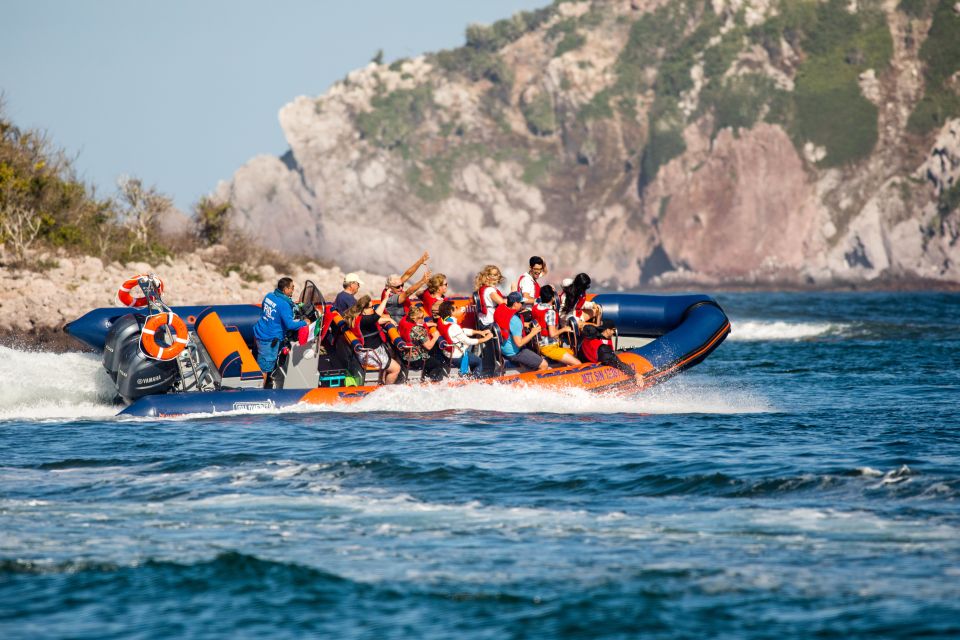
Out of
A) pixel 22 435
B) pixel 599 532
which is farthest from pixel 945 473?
pixel 22 435

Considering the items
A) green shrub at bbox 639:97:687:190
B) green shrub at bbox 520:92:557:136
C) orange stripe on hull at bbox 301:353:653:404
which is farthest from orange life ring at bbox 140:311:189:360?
green shrub at bbox 520:92:557:136

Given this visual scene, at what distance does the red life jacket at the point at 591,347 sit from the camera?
1412 centimetres

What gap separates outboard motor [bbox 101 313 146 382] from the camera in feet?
43.8

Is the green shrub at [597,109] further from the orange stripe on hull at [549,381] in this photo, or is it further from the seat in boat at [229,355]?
the seat in boat at [229,355]

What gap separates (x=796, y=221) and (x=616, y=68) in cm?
3374

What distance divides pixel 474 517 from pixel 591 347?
18.7 feet

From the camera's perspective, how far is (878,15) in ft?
424

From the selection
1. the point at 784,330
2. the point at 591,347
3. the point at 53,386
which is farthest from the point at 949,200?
the point at 53,386

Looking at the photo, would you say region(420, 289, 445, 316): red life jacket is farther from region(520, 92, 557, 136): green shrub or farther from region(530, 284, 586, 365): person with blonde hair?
region(520, 92, 557, 136): green shrub

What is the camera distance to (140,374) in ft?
43.8

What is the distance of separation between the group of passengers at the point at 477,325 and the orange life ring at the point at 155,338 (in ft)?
2.77

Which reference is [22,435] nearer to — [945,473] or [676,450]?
[676,450]

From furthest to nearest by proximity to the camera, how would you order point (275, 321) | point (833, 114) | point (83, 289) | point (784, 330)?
1. point (833, 114)
2. point (784, 330)
3. point (83, 289)
4. point (275, 321)

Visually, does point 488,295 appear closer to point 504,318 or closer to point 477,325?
point 504,318
